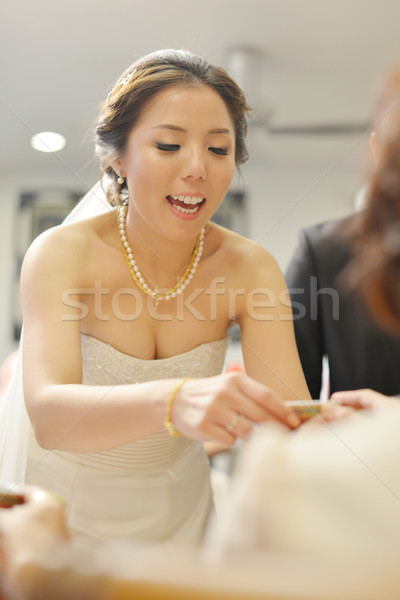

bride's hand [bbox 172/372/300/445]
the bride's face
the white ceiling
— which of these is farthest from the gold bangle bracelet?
the white ceiling

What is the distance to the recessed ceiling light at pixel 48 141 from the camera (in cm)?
419

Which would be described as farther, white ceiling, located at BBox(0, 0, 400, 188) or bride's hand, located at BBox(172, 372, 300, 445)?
white ceiling, located at BBox(0, 0, 400, 188)

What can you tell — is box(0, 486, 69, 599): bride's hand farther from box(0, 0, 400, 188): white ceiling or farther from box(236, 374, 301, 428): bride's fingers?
box(0, 0, 400, 188): white ceiling

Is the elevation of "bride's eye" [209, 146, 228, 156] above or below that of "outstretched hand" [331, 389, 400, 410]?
above

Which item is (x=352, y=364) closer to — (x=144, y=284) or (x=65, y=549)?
(x=144, y=284)

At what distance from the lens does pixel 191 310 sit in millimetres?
1292

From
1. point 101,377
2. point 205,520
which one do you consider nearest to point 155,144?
point 101,377

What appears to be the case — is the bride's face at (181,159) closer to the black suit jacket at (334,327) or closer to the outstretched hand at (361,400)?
the black suit jacket at (334,327)

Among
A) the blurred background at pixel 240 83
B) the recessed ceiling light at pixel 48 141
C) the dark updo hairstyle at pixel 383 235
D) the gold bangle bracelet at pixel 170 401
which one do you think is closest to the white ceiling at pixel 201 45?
the blurred background at pixel 240 83

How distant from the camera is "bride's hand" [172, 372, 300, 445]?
66cm

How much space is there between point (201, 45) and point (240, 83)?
28 cm

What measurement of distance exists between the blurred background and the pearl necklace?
242mm

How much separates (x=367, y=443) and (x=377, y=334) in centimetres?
89

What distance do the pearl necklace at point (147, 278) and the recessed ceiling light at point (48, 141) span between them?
313cm
